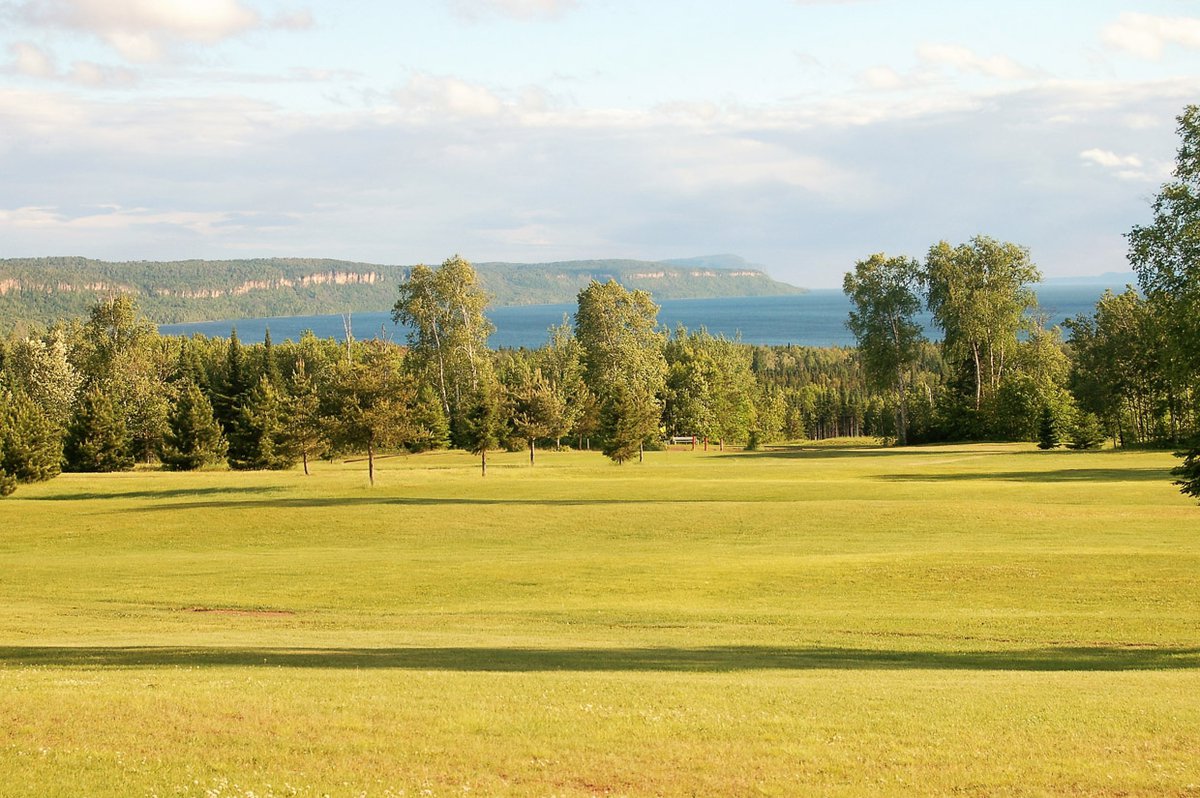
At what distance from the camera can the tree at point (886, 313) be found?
86.9m

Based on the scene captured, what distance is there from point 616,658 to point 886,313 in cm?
7410

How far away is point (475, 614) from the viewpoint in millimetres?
24328

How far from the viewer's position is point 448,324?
89812 millimetres

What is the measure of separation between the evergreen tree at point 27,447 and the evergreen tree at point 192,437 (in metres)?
19.6

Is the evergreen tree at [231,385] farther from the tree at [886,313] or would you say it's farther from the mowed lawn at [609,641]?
the tree at [886,313]

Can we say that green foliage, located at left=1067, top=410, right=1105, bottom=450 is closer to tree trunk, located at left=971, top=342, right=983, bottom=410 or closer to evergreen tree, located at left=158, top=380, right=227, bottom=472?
tree trunk, located at left=971, top=342, right=983, bottom=410

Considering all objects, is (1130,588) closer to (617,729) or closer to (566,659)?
(566,659)

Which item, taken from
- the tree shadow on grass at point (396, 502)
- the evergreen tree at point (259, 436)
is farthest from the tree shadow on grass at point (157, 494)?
the evergreen tree at point (259, 436)

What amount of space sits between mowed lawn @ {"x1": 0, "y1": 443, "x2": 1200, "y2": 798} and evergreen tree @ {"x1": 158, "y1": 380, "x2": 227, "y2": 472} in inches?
1014

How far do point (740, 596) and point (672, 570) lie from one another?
12.3 feet

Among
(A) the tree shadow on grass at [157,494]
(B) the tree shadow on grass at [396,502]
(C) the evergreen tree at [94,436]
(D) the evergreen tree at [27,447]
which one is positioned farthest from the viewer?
(C) the evergreen tree at [94,436]

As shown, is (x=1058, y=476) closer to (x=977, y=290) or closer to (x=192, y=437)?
(x=977, y=290)

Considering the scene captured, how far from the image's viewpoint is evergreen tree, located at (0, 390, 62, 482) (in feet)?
182

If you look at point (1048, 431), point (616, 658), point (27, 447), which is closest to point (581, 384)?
point (1048, 431)
